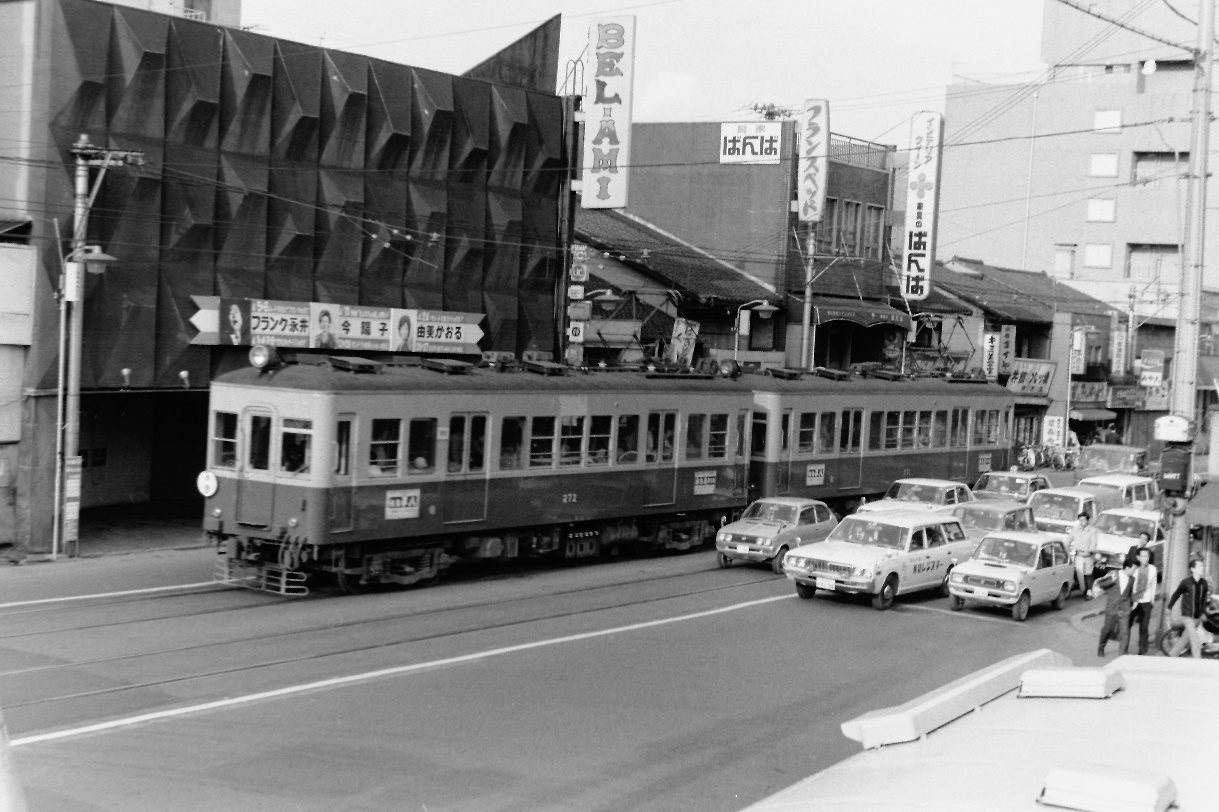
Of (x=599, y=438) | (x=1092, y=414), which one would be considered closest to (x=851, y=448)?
(x=599, y=438)

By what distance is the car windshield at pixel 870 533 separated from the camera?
21953 millimetres

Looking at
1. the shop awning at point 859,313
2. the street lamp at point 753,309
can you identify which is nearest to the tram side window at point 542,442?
the street lamp at point 753,309

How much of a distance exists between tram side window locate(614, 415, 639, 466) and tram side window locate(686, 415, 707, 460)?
5.77ft

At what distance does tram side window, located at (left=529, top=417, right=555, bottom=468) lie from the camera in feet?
75.6

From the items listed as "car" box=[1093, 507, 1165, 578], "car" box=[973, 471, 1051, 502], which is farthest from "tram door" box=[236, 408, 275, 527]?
"car" box=[973, 471, 1051, 502]

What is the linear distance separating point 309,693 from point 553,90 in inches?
886

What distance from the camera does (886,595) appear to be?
2125 centimetres

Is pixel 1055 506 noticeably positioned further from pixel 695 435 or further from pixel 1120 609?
pixel 1120 609

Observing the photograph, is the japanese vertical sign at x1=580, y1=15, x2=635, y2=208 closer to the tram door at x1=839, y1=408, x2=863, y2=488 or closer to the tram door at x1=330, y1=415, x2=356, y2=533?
the tram door at x1=839, y1=408, x2=863, y2=488

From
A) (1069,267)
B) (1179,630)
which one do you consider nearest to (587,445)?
(1179,630)

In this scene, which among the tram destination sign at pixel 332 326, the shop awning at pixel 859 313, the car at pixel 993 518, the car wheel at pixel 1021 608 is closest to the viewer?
the car wheel at pixel 1021 608

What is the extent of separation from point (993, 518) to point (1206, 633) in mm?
7330

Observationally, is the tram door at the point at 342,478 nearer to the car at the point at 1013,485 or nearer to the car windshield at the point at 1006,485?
the car at the point at 1013,485

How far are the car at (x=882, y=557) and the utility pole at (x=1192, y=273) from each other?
445 cm
